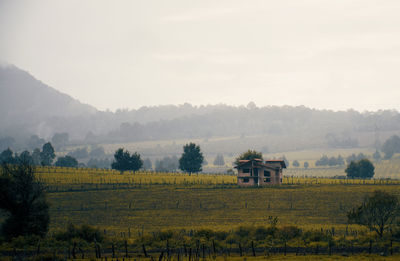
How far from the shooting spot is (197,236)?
69938mm

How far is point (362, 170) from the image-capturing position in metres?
174

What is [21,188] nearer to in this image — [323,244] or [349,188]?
[323,244]

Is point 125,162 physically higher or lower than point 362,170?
higher

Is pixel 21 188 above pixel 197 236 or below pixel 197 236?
above

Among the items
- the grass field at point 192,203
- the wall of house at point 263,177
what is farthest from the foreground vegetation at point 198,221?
the wall of house at point 263,177

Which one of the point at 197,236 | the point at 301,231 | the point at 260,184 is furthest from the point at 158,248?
the point at 260,184

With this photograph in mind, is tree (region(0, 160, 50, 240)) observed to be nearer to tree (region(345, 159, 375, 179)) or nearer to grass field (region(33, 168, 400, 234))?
grass field (region(33, 168, 400, 234))

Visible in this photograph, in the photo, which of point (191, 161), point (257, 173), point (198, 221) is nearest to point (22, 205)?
point (198, 221)

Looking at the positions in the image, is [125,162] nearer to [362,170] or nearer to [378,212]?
[362,170]

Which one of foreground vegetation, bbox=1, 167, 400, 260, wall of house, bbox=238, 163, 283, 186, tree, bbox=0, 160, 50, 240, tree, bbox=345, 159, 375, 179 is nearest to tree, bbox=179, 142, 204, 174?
foreground vegetation, bbox=1, 167, 400, 260

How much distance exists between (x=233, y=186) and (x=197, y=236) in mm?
58073

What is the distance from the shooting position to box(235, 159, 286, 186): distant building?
13100 cm

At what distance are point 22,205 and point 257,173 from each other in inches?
2858

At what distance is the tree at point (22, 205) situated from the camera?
72.6 meters
